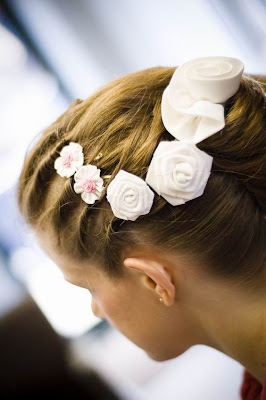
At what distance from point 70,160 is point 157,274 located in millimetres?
205

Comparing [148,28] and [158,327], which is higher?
[148,28]

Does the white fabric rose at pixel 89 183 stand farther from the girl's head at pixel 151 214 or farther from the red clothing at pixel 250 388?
the red clothing at pixel 250 388

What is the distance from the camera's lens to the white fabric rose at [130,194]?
588mm

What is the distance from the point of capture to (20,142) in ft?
4.31

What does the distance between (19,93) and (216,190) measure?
89cm

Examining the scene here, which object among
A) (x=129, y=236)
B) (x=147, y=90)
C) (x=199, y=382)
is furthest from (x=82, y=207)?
(x=199, y=382)

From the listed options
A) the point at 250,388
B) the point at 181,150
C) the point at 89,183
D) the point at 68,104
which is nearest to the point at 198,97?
the point at 181,150

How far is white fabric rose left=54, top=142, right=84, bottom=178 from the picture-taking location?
2.10ft

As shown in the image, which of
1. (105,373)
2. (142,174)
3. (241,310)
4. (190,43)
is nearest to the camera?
(142,174)

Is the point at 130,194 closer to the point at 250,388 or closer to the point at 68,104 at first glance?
the point at 250,388

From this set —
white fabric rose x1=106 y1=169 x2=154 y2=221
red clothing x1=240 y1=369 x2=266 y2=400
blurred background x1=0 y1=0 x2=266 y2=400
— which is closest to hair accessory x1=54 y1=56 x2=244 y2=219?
Result: white fabric rose x1=106 y1=169 x2=154 y2=221

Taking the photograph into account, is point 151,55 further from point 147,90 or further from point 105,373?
point 105,373

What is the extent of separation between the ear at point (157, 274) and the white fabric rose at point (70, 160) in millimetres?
151

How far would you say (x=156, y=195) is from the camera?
0.61 metres
